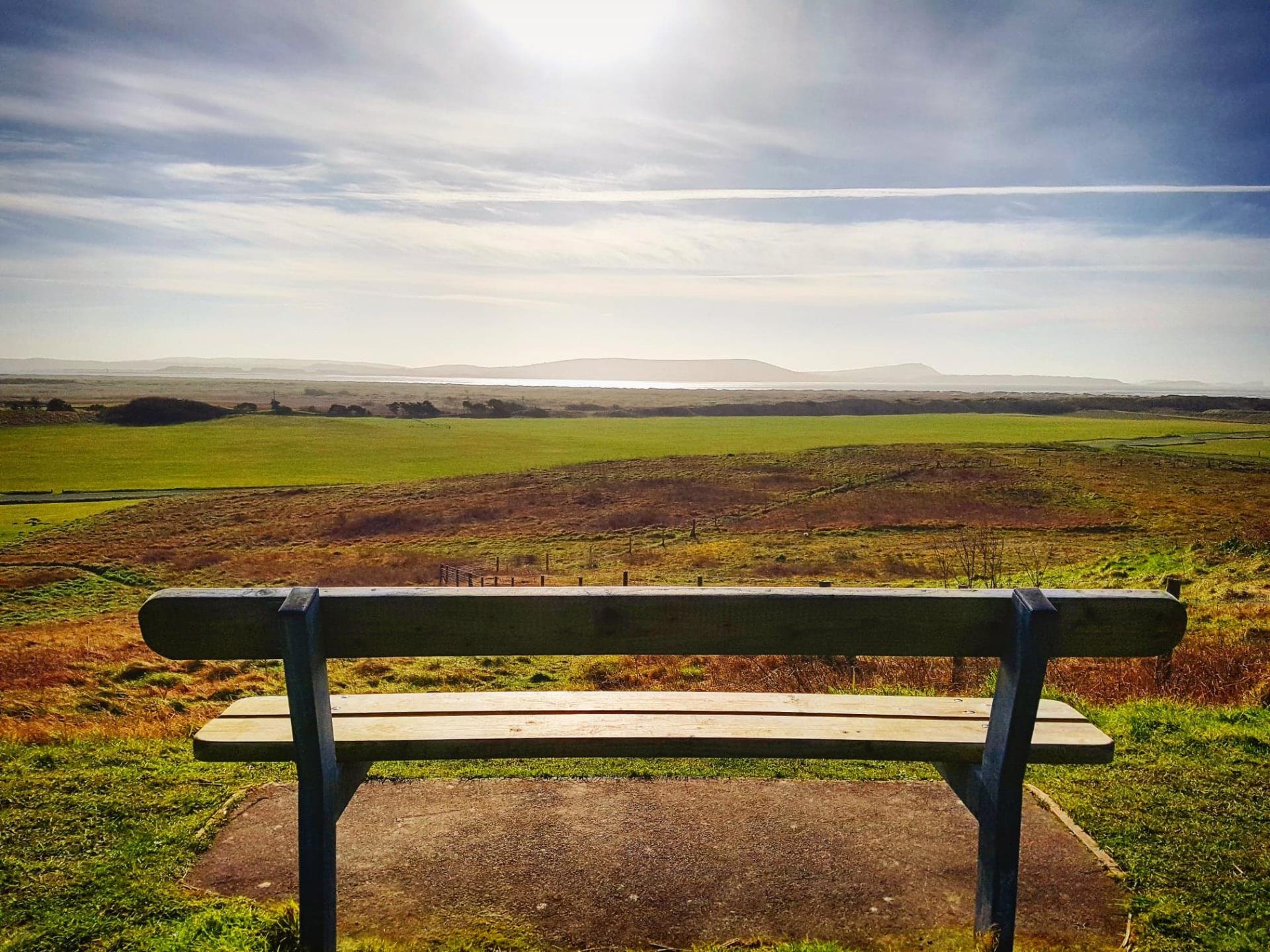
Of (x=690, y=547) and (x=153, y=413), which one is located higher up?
(x=153, y=413)

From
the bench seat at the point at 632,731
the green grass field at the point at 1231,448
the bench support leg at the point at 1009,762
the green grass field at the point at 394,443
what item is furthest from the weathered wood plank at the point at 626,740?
the green grass field at the point at 1231,448

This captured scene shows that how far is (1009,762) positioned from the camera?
2543 millimetres

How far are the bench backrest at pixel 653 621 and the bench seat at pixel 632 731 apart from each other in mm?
455

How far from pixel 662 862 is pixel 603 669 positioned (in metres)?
7.74

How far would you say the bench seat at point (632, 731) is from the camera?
9.11ft

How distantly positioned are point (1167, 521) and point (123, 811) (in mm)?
37079

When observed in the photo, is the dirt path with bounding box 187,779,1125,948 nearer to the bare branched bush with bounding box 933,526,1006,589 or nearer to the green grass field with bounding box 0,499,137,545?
the bare branched bush with bounding box 933,526,1006,589

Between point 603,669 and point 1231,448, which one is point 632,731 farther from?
point 1231,448

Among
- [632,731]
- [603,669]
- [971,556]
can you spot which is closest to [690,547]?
[971,556]

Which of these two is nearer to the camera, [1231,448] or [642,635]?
[642,635]

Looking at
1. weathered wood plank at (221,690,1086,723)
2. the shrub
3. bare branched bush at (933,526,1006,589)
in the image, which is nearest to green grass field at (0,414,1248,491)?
the shrub

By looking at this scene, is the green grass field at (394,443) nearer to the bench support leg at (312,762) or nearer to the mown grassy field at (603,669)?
the mown grassy field at (603,669)

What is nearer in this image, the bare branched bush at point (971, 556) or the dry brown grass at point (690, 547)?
the dry brown grass at point (690, 547)

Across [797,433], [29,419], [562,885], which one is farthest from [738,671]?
[29,419]
